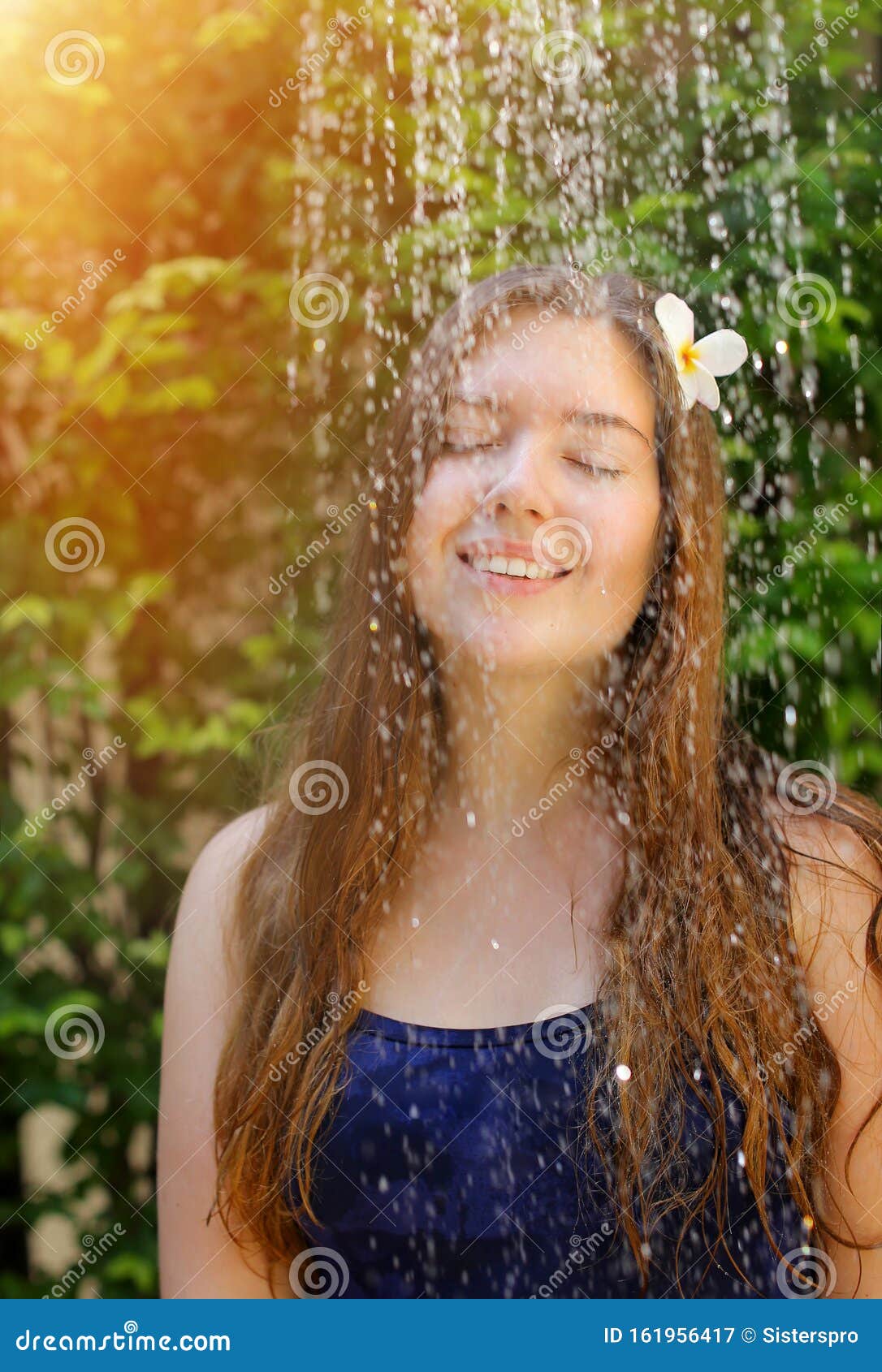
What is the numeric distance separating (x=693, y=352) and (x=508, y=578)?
431 mm

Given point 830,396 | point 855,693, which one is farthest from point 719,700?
point 830,396

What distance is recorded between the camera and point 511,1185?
4.75 feet

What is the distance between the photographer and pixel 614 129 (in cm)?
232

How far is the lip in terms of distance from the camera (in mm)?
1438

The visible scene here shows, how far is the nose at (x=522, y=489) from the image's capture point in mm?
1432

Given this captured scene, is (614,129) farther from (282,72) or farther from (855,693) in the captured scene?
(855,693)

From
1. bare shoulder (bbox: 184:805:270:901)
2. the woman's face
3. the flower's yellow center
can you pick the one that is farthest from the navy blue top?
the flower's yellow center

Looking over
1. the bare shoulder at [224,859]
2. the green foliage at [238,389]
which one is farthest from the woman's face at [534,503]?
the green foliage at [238,389]

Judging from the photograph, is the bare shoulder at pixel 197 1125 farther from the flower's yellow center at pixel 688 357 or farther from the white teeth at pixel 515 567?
the flower's yellow center at pixel 688 357

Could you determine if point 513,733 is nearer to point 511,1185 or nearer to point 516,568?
point 516,568

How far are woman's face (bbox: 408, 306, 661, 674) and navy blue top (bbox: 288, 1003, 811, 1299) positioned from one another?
1.55 ft

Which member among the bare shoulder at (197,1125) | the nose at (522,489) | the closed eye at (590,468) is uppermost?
the closed eye at (590,468)

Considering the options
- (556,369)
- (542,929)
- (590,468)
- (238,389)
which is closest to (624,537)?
(590,468)

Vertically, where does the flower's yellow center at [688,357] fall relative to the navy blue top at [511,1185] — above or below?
above
